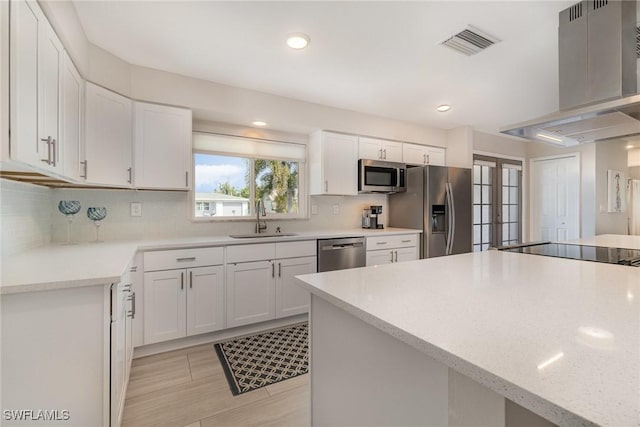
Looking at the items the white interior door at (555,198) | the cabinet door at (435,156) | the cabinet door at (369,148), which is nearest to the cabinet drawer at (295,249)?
the cabinet door at (369,148)

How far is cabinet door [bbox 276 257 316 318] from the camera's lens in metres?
2.96

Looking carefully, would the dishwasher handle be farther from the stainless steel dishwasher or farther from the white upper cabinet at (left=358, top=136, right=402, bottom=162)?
the white upper cabinet at (left=358, top=136, right=402, bottom=162)

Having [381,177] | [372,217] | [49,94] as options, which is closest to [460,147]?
[381,177]

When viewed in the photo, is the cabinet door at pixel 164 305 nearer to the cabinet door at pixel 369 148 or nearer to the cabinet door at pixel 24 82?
the cabinet door at pixel 24 82

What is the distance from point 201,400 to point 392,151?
3.51 metres

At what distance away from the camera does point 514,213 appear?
5395 mm

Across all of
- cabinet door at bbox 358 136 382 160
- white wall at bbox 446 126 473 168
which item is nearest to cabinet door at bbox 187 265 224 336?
cabinet door at bbox 358 136 382 160

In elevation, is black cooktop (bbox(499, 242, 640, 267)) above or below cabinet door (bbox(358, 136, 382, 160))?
below

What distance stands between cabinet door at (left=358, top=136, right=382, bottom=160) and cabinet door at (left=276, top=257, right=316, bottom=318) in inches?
63.7

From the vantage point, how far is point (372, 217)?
4.08 m

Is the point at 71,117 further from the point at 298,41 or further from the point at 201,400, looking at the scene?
the point at 201,400

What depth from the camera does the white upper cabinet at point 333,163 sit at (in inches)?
141

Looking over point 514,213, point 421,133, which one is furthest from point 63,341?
point 514,213

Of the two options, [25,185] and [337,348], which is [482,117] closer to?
[337,348]
